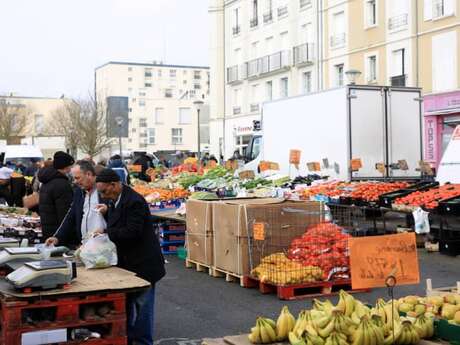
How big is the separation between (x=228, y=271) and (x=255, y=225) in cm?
112

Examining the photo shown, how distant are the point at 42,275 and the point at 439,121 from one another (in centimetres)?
2586

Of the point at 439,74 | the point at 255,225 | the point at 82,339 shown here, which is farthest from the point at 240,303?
the point at 439,74

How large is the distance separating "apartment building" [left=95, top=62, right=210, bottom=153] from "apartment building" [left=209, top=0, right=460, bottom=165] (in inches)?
847

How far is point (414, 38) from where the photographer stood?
1154 inches

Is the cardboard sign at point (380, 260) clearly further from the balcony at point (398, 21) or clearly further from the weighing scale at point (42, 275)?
the balcony at point (398, 21)

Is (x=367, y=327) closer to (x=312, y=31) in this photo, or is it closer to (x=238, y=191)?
(x=238, y=191)

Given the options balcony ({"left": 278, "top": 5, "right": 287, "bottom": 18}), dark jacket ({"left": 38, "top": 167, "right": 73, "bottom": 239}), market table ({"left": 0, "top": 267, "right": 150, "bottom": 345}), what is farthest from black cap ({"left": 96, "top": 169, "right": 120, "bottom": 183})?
balcony ({"left": 278, "top": 5, "right": 287, "bottom": 18})

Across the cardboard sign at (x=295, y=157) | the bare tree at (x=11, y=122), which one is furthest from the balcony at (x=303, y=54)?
the bare tree at (x=11, y=122)

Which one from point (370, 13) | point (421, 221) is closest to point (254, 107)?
point (370, 13)

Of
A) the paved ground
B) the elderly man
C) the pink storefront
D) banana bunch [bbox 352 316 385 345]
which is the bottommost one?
the paved ground

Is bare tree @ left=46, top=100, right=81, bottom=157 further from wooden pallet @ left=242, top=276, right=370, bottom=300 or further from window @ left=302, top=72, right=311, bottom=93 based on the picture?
wooden pallet @ left=242, top=276, right=370, bottom=300

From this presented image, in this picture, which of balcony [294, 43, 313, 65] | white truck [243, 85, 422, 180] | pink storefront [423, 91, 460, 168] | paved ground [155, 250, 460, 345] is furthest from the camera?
balcony [294, 43, 313, 65]

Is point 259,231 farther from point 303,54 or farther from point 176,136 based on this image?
point 176,136

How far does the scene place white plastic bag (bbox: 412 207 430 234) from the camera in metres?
12.4
